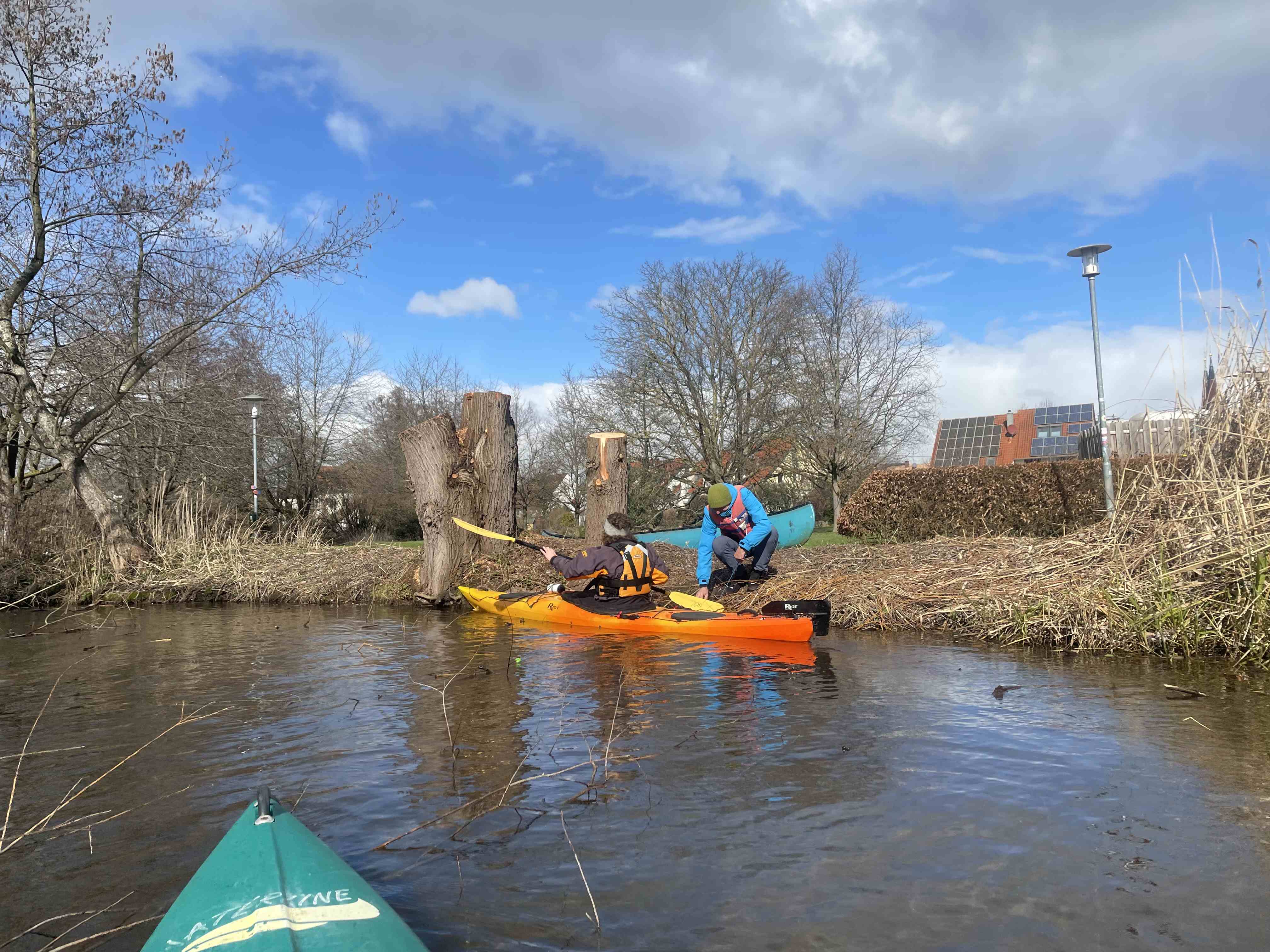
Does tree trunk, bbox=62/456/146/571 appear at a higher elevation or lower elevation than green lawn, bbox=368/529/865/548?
higher

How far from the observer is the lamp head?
A: 13.1 m

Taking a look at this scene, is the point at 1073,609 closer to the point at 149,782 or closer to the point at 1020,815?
the point at 1020,815

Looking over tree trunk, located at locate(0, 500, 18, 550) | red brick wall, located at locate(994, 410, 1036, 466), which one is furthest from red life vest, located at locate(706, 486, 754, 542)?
red brick wall, located at locate(994, 410, 1036, 466)

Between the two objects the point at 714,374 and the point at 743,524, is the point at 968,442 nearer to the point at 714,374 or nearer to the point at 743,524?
the point at 714,374

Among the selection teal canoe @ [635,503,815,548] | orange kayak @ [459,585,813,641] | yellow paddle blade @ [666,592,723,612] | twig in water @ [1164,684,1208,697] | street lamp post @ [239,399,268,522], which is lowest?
twig in water @ [1164,684,1208,697]

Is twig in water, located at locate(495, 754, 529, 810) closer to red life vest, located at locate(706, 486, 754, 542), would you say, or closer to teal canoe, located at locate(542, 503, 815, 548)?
red life vest, located at locate(706, 486, 754, 542)

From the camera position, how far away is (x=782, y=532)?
1642 centimetres

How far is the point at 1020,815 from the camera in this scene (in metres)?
3.78

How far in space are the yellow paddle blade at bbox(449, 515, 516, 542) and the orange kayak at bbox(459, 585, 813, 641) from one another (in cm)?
84

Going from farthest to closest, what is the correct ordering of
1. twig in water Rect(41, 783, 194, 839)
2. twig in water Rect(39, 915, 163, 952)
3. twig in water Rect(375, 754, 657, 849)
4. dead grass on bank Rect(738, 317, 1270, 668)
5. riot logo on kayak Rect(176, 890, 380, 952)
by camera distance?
dead grass on bank Rect(738, 317, 1270, 668), twig in water Rect(41, 783, 194, 839), twig in water Rect(375, 754, 657, 849), twig in water Rect(39, 915, 163, 952), riot logo on kayak Rect(176, 890, 380, 952)

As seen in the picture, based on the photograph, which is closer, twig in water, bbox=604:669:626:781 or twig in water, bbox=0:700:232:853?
twig in water, bbox=0:700:232:853

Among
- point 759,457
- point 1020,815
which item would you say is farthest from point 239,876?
point 759,457

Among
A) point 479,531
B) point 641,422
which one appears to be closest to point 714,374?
point 641,422

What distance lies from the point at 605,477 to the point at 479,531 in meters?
1.77
